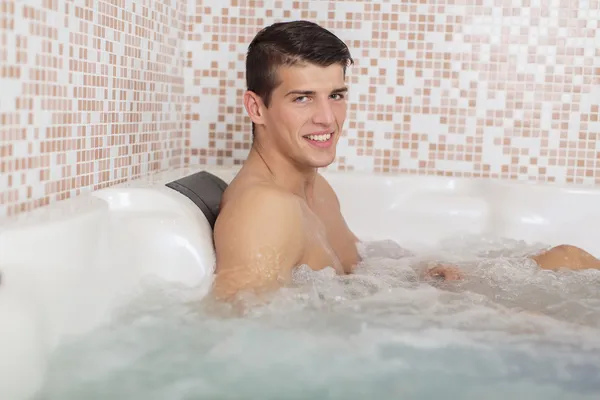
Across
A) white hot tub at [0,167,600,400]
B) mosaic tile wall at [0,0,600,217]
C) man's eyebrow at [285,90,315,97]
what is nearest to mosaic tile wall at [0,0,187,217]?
white hot tub at [0,167,600,400]

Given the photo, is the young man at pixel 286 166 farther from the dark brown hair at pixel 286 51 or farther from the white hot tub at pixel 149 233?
the white hot tub at pixel 149 233

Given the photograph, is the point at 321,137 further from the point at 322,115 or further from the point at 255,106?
the point at 255,106

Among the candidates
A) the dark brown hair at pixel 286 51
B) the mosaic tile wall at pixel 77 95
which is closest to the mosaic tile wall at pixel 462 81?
the mosaic tile wall at pixel 77 95

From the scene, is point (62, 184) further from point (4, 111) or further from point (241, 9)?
point (241, 9)

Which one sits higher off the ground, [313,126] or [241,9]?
[241,9]

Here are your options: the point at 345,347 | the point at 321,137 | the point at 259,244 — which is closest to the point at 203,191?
the point at 321,137

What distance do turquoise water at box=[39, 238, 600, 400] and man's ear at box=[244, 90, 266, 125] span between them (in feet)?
1.36

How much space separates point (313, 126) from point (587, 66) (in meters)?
1.21

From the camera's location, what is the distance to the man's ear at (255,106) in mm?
1869

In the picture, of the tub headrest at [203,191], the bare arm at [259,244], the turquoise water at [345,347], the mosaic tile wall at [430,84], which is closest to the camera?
the turquoise water at [345,347]

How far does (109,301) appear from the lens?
1531mm

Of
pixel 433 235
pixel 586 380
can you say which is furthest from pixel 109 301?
pixel 433 235

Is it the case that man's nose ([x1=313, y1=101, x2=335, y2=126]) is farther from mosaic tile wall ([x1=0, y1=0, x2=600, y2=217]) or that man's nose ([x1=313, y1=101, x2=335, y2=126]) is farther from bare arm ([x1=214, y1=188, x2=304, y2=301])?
mosaic tile wall ([x1=0, y1=0, x2=600, y2=217])

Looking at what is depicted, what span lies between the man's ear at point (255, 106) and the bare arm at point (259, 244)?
29 centimetres
